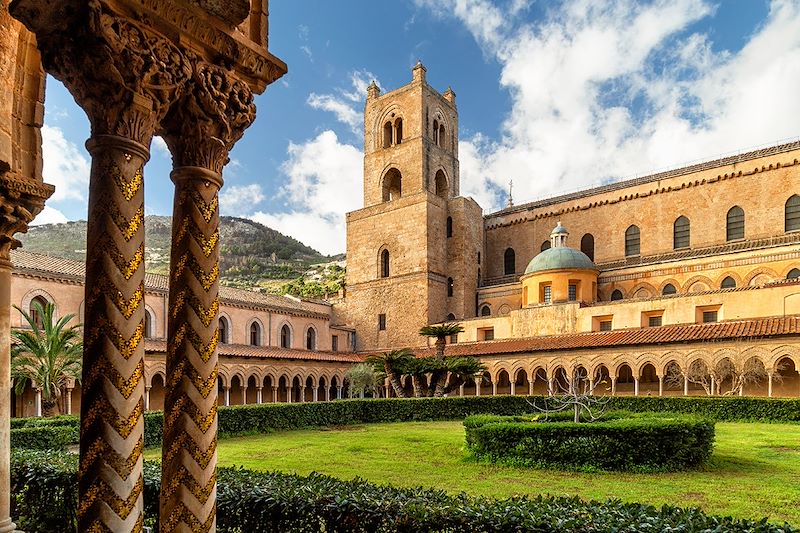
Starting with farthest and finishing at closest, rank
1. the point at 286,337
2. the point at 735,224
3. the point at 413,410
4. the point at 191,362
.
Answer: the point at 286,337 → the point at 735,224 → the point at 413,410 → the point at 191,362

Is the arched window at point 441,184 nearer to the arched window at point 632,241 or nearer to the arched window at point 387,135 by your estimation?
the arched window at point 387,135

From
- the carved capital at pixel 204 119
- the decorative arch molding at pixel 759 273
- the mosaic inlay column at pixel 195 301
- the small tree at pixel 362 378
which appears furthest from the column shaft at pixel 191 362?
the decorative arch molding at pixel 759 273

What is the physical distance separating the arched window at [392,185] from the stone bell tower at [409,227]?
76 millimetres

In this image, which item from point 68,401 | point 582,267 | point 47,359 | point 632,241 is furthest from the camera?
point 632,241

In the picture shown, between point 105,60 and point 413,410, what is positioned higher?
point 105,60

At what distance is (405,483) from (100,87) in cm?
885

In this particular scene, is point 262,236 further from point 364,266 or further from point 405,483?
point 405,483

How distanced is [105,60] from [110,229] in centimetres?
91

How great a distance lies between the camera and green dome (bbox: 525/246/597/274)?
34.6 metres

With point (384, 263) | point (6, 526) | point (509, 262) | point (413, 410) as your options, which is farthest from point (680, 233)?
point (6, 526)

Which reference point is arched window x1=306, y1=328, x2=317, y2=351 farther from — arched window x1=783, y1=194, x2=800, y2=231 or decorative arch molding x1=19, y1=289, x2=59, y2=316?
arched window x1=783, y1=194, x2=800, y2=231

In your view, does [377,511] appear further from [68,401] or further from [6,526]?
[68,401]

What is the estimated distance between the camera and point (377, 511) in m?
4.57

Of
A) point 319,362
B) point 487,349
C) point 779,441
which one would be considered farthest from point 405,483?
point 319,362
